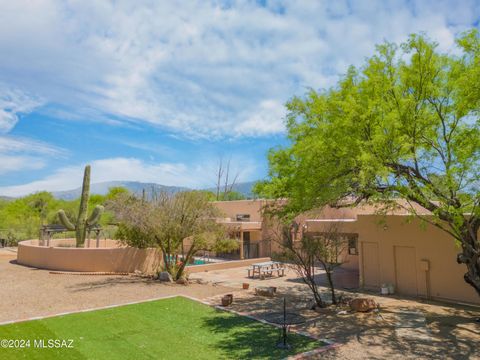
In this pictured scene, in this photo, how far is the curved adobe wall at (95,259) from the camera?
2106 cm

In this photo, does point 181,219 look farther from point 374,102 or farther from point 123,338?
point 374,102

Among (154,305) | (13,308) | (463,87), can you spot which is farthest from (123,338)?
(463,87)

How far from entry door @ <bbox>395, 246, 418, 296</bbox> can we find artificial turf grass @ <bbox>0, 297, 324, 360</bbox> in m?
8.49

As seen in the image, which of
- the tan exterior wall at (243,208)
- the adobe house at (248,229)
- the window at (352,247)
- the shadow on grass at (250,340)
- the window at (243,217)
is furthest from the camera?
the window at (243,217)

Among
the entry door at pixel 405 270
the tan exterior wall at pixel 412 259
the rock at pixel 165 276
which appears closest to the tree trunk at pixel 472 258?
the tan exterior wall at pixel 412 259

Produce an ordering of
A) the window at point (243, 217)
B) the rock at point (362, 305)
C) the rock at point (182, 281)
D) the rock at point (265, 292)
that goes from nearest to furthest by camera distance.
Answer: the rock at point (362, 305) → the rock at point (265, 292) → the rock at point (182, 281) → the window at point (243, 217)

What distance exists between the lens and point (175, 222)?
62.4ft

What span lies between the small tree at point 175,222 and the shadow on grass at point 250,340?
25.2ft

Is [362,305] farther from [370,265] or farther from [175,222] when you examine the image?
[175,222]

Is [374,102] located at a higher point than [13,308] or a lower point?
higher

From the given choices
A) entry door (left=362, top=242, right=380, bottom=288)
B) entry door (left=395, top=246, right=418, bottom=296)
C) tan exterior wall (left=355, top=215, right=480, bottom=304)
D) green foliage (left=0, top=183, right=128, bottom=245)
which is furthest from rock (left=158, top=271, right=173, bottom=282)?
green foliage (left=0, top=183, right=128, bottom=245)

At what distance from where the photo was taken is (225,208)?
38406 mm

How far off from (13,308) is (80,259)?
8.34 m

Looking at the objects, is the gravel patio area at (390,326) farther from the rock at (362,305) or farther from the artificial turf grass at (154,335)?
the artificial turf grass at (154,335)
